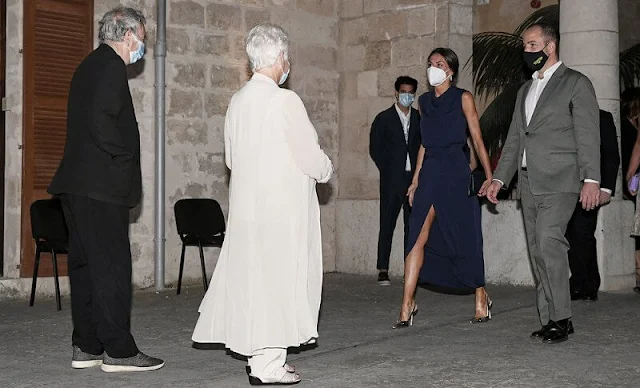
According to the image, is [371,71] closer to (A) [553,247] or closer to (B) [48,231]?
(B) [48,231]

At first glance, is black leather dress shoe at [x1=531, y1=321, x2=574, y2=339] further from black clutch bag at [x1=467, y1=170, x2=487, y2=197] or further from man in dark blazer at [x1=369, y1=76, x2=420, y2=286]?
man in dark blazer at [x1=369, y1=76, x2=420, y2=286]

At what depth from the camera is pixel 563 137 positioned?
18.9 feet

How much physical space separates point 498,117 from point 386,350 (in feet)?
15.8

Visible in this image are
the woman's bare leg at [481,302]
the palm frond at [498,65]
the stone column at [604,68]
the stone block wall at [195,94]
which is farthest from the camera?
the palm frond at [498,65]

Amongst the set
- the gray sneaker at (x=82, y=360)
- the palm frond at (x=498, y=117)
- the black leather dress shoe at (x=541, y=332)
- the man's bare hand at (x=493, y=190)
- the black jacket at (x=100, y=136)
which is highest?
the palm frond at (x=498, y=117)

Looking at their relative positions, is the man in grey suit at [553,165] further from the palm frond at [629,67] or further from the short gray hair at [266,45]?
the palm frond at [629,67]

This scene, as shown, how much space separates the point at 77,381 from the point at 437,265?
2608 mm

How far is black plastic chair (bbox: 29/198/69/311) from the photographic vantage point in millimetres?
7754

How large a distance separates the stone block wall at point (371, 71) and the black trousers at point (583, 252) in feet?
7.61

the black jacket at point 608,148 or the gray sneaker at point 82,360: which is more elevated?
the black jacket at point 608,148

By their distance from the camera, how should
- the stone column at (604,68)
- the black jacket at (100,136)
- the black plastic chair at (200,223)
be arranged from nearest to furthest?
the black jacket at (100,136) → the stone column at (604,68) → the black plastic chair at (200,223)

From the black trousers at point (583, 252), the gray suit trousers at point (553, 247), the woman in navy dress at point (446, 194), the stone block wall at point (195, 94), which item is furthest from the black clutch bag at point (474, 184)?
the stone block wall at point (195, 94)

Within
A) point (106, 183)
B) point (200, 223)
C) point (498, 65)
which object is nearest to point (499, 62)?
point (498, 65)

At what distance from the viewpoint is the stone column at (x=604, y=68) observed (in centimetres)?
831
